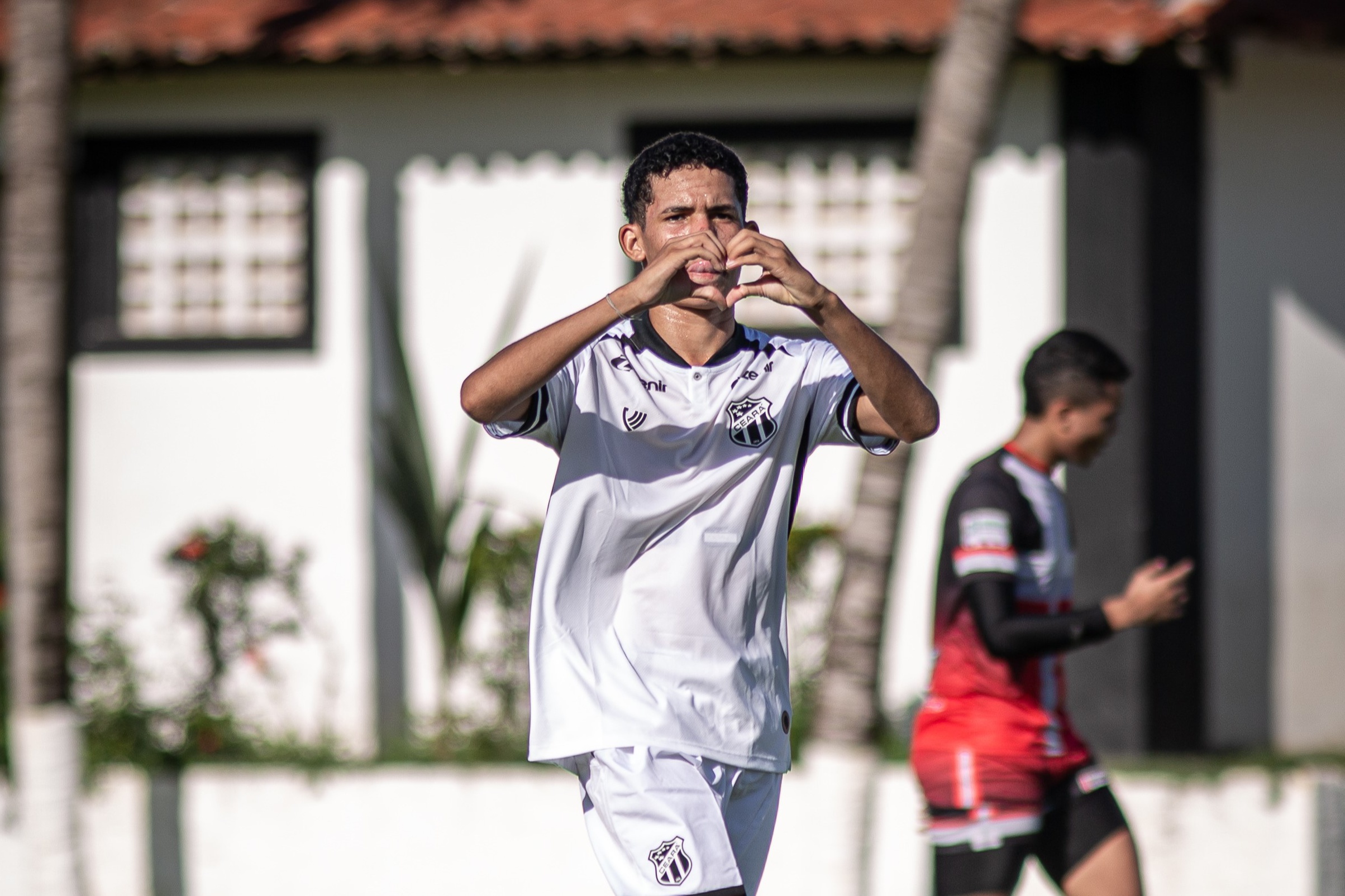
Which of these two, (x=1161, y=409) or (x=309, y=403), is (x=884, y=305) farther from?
(x=309, y=403)

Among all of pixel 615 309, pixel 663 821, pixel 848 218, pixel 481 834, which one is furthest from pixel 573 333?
pixel 848 218

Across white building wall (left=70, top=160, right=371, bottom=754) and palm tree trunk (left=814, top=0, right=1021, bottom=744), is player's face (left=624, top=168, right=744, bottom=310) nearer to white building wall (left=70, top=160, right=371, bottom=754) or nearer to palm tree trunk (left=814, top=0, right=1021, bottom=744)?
palm tree trunk (left=814, top=0, right=1021, bottom=744)

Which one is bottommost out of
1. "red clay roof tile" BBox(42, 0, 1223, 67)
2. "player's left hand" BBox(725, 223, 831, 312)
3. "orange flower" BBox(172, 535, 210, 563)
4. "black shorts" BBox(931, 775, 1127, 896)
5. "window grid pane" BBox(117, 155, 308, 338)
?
"black shorts" BBox(931, 775, 1127, 896)

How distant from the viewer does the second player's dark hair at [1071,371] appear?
4.32 metres

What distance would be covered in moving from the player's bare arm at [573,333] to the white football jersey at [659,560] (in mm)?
126

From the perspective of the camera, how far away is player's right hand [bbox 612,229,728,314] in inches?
107

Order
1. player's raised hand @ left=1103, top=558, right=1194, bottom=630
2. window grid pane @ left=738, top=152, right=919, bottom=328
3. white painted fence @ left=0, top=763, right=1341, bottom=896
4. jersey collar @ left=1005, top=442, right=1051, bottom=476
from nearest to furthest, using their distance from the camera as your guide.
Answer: player's raised hand @ left=1103, top=558, right=1194, bottom=630 → jersey collar @ left=1005, top=442, right=1051, bottom=476 → white painted fence @ left=0, top=763, right=1341, bottom=896 → window grid pane @ left=738, top=152, right=919, bottom=328

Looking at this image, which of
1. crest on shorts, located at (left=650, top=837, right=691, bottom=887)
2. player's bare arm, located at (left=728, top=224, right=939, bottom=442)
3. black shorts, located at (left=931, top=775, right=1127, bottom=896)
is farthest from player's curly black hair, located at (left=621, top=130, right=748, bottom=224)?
black shorts, located at (left=931, top=775, right=1127, bottom=896)

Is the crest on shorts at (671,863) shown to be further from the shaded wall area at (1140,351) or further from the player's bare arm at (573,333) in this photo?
the shaded wall area at (1140,351)

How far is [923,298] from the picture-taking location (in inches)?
229

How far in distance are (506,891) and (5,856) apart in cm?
229

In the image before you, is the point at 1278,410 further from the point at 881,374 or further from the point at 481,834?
the point at 881,374

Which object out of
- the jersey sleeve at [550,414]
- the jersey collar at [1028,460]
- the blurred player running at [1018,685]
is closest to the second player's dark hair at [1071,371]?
the blurred player running at [1018,685]

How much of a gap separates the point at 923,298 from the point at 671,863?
335 centimetres
